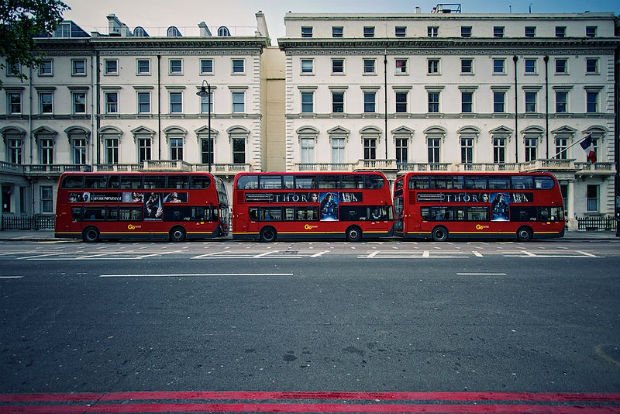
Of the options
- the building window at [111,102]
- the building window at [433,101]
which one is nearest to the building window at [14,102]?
the building window at [111,102]

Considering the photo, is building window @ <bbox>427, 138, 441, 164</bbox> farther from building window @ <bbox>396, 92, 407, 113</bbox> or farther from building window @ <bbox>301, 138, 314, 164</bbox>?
building window @ <bbox>301, 138, 314, 164</bbox>

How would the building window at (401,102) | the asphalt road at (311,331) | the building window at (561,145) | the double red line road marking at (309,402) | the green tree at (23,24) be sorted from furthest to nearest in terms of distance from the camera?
1. the building window at (401,102)
2. the building window at (561,145)
3. the green tree at (23,24)
4. the asphalt road at (311,331)
5. the double red line road marking at (309,402)

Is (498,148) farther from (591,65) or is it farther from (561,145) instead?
(591,65)

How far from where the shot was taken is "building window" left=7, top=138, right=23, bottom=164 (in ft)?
107

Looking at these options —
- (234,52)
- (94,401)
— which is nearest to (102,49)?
(234,52)

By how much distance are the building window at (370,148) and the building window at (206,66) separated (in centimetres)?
1586

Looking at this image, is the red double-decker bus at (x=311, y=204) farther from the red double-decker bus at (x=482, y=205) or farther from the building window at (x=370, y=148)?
the building window at (x=370, y=148)

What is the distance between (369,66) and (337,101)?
4415 mm

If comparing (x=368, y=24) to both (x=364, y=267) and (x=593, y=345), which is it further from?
(x=593, y=345)

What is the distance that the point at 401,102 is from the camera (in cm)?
3234

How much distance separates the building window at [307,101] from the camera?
32.5 metres

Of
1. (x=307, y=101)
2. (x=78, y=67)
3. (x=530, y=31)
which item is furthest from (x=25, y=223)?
(x=530, y=31)

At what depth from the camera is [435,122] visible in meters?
32.2

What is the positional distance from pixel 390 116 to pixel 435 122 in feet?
13.9
